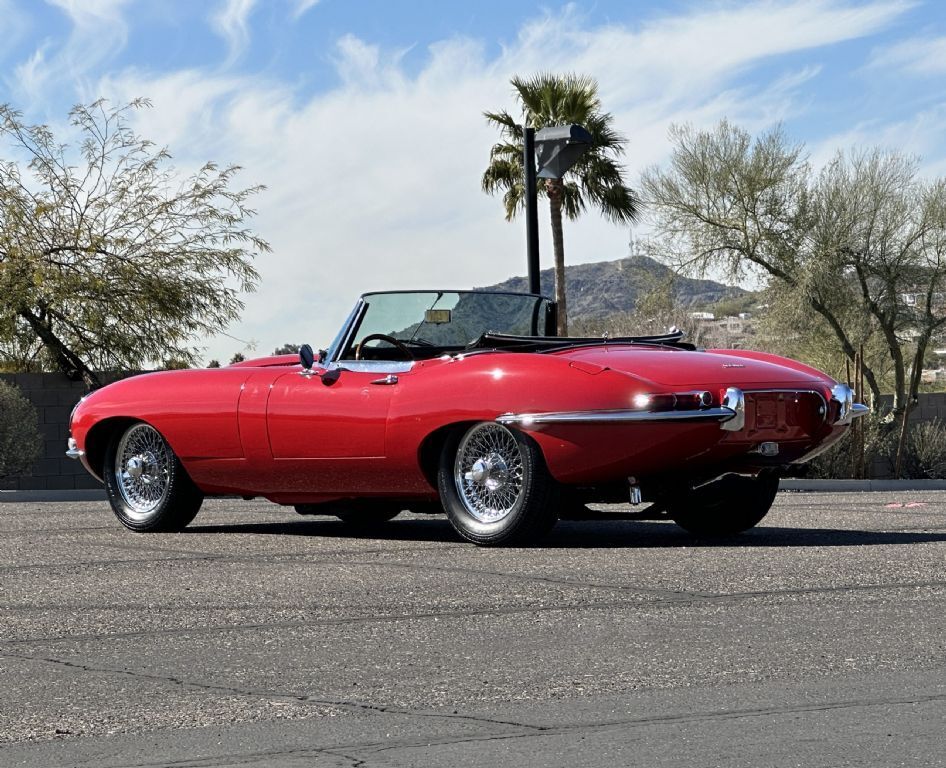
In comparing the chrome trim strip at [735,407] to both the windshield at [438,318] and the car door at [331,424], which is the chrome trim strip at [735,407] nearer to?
the car door at [331,424]

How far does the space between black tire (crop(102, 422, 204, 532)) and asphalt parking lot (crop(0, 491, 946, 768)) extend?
127cm

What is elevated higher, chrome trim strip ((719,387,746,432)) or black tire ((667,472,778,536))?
chrome trim strip ((719,387,746,432))

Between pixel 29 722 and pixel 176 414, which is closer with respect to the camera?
pixel 29 722

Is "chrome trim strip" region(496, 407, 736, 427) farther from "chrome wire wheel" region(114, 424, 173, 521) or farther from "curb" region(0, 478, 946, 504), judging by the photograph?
"curb" region(0, 478, 946, 504)

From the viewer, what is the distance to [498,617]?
6625 mm

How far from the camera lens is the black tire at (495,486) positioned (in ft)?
29.9

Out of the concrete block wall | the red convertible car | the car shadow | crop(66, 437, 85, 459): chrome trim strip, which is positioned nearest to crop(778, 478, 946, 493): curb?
the car shadow

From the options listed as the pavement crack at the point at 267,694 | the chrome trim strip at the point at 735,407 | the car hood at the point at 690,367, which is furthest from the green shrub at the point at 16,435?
the pavement crack at the point at 267,694

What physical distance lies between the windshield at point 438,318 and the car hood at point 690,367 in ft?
4.09

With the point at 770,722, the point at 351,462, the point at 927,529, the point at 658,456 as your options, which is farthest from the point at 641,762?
the point at 927,529

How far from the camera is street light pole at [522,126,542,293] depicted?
1788 centimetres

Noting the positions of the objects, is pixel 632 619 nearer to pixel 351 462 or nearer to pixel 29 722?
pixel 29 722

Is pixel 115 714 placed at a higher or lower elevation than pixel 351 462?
lower

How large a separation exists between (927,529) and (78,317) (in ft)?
55.1
